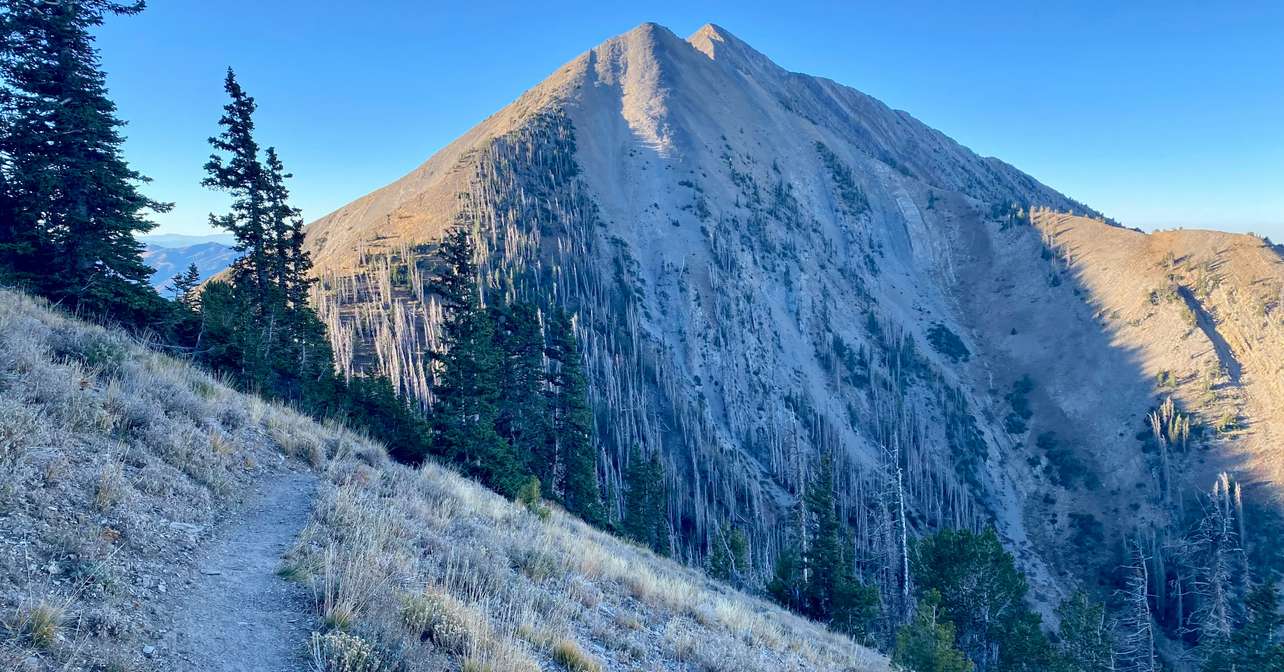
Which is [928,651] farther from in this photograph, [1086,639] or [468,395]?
[1086,639]

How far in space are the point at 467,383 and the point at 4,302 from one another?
46.2ft

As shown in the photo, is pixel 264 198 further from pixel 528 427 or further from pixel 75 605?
pixel 75 605

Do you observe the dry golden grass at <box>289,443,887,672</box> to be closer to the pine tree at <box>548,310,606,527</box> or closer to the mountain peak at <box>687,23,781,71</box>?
the pine tree at <box>548,310,606,527</box>

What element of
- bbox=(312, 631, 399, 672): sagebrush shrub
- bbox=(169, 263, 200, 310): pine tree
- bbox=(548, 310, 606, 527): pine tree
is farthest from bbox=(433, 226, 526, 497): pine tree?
bbox=(312, 631, 399, 672): sagebrush shrub

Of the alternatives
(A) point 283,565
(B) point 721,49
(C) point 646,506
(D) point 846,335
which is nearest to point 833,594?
(C) point 646,506

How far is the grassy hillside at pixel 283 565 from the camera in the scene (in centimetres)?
486

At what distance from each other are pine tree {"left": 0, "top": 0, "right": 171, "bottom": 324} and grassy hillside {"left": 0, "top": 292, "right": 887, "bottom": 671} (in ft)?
10.8

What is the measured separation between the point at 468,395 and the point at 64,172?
13.7 metres

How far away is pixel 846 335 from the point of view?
101250 millimetres

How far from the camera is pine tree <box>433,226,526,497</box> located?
22.2m

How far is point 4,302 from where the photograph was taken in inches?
446

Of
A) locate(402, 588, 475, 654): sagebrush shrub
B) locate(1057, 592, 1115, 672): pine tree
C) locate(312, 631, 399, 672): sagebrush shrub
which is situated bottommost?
locate(1057, 592, 1115, 672): pine tree

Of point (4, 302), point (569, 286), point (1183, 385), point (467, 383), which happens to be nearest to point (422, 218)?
point (569, 286)

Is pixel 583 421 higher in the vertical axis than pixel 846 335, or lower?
lower
